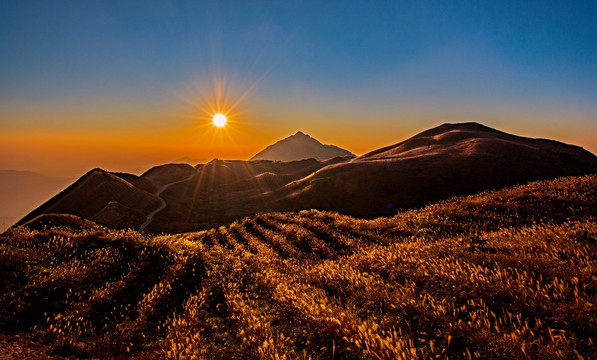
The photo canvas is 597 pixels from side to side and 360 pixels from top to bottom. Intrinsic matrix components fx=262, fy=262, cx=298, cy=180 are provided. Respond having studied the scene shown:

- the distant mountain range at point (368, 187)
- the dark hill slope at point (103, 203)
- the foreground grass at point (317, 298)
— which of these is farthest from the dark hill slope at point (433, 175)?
the dark hill slope at point (103, 203)

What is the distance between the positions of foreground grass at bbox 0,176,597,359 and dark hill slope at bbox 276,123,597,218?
32848 mm

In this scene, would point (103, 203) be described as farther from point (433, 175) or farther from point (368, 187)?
point (433, 175)

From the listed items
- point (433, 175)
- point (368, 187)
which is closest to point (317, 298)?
point (368, 187)

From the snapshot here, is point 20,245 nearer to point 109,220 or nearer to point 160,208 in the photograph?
point 109,220

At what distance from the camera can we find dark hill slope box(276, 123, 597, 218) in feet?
158

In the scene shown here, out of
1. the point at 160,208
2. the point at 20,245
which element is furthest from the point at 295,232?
the point at 160,208

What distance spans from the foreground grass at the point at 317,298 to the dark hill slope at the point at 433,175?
3285 centimetres

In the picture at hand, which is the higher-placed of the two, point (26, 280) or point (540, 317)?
point (26, 280)

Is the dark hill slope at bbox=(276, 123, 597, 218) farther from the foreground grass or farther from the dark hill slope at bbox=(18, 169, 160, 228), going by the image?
the dark hill slope at bbox=(18, 169, 160, 228)

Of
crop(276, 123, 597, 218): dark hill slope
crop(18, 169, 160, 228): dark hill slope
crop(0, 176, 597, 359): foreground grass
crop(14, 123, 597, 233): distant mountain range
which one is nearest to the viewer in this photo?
crop(0, 176, 597, 359): foreground grass

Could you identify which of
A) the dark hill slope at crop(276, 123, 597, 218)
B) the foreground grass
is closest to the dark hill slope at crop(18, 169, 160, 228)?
the dark hill slope at crop(276, 123, 597, 218)

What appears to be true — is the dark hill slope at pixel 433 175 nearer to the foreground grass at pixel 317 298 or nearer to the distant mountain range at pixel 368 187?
the distant mountain range at pixel 368 187

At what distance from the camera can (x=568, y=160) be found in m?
53.2

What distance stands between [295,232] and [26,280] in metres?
16.7
